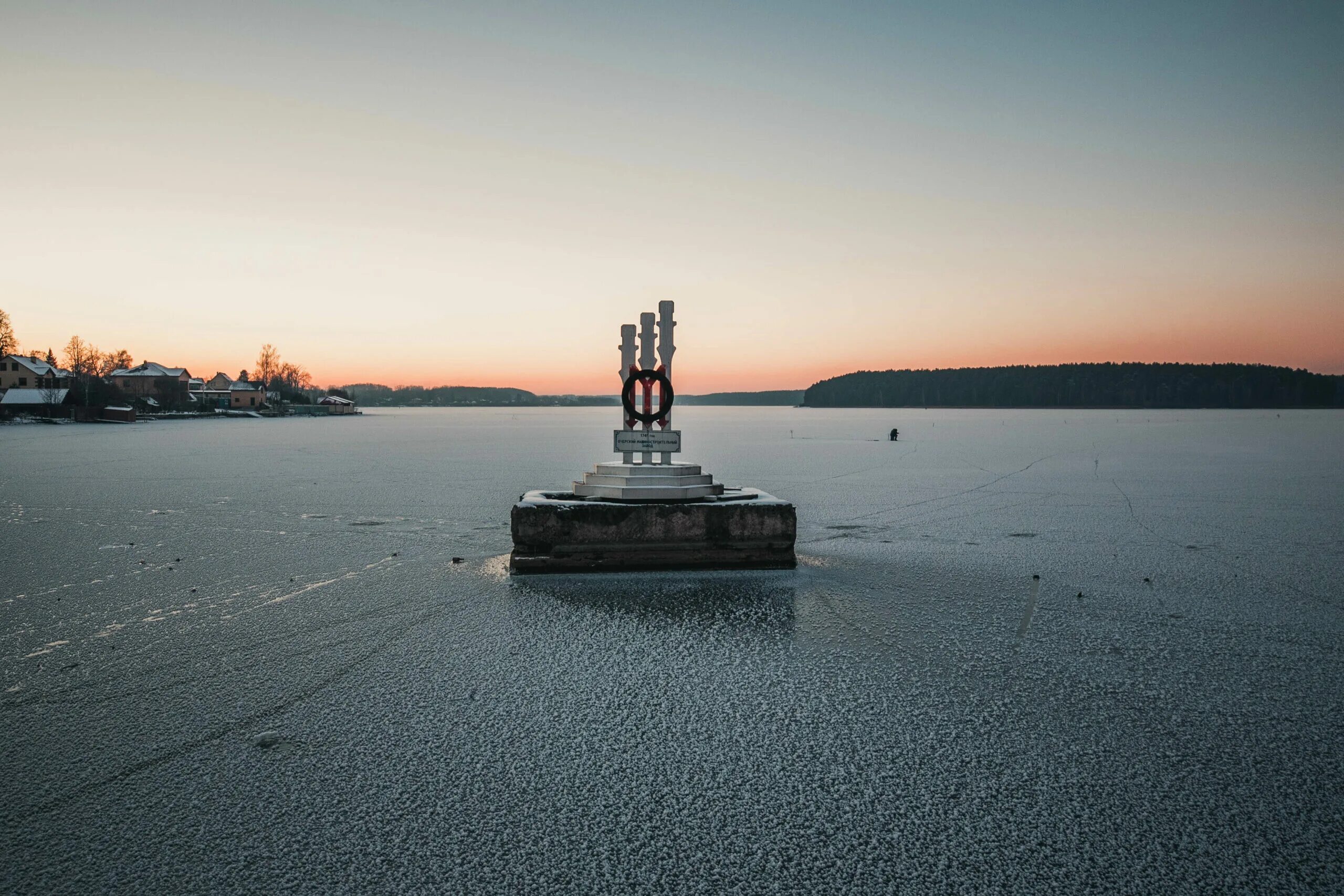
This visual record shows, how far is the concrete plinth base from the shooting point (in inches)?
305

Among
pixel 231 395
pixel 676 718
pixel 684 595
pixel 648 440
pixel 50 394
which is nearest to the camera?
pixel 676 718

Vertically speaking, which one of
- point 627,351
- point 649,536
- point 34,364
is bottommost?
point 649,536

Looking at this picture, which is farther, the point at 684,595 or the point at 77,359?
the point at 77,359

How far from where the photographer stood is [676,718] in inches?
159

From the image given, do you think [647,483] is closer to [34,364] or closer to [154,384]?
[34,364]

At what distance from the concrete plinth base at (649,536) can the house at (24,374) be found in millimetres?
103533

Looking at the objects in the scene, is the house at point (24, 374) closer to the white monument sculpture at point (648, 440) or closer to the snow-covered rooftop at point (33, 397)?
the snow-covered rooftop at point (33, 397)

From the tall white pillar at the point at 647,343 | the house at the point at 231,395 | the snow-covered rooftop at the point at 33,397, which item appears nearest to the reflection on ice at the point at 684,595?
the tall white pillar at the point at 647,343

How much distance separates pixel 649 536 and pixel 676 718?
12.5 feet

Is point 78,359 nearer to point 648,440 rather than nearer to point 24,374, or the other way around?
point 24,374

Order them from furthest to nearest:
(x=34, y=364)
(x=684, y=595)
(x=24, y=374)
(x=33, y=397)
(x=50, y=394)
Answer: (x=34, y=364) < (x=24, y=374) < (x=33, y=397) < (x=50, y=394) < (x=684, y=595)

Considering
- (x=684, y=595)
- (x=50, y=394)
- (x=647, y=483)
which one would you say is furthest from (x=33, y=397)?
(x=684, y=595)

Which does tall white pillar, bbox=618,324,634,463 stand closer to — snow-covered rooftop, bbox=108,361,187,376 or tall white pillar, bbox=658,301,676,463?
tall white pillar, bbox=658,301,676,463

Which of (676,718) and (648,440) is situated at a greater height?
(648,440)
